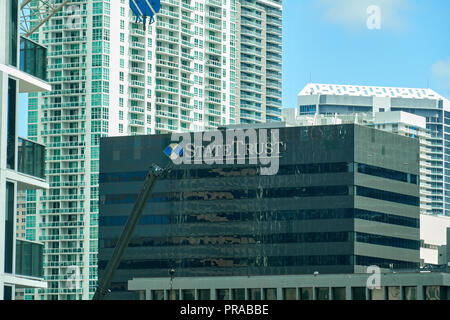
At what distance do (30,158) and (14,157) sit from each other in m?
1.63

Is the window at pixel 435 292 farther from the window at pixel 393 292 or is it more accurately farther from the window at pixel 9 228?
the window at pixel 9 228

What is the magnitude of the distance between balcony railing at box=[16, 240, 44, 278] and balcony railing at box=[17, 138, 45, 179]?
75.0 inches

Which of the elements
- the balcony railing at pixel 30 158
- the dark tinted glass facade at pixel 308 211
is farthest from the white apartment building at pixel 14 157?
the dark tinted glass facade at pixel 308 211

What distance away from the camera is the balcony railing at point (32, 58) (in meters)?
32.0

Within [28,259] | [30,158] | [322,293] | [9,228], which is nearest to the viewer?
[9,228]

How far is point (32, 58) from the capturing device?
32281 millimetres

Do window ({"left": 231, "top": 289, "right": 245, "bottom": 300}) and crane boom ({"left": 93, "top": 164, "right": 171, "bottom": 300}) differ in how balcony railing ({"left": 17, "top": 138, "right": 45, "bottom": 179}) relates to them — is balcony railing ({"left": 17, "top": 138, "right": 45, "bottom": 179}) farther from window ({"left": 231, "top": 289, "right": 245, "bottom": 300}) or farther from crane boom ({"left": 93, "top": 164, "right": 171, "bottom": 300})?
window ({"left": 231, "top": 289, "right": 245, "bottom": 300})

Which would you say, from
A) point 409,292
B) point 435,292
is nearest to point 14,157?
point 409,292

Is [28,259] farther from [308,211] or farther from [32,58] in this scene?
[308,211]

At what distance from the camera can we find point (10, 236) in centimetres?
2969

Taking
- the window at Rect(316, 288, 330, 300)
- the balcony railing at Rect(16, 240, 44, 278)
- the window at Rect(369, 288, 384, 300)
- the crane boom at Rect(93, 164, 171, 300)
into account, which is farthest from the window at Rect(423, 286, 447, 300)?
the balcony railing at Rect(16, 240, 44, 278)

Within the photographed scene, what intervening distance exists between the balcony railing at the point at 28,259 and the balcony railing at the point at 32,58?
4614mm

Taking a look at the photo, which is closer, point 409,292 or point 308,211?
point 409,292
